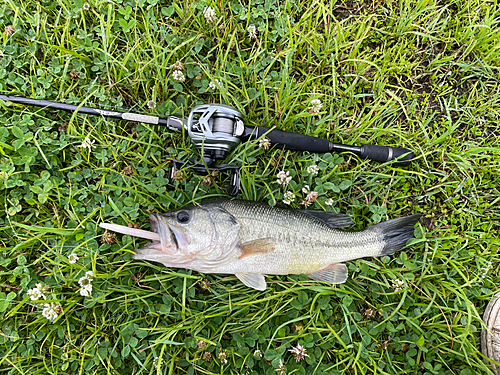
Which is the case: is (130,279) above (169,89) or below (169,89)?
below

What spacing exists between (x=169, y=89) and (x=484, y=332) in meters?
4.20

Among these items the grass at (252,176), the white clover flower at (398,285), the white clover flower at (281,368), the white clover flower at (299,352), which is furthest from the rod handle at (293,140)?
the white clover flower at (281,368)

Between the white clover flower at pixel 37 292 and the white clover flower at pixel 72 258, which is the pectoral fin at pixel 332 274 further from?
the white clover flower at pixel 37 292

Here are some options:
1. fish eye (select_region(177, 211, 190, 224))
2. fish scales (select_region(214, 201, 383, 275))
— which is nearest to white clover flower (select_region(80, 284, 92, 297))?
fish eye (select_region(177, 211, 190, 224))

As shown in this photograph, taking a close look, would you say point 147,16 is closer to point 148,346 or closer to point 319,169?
point 319,169

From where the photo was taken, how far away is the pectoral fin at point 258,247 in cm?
250

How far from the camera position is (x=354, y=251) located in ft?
8.98

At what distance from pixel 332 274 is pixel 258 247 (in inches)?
33.5

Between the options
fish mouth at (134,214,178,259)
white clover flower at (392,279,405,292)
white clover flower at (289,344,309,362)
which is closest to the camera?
fish mouth at (134,214,178,259)

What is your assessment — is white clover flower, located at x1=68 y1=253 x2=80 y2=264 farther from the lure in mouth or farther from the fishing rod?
the fishing rod

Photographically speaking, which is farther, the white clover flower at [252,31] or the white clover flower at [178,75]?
the white clover flower at [252,31]

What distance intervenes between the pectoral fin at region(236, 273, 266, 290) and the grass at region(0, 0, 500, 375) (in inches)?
7.1

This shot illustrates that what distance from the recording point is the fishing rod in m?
2.46

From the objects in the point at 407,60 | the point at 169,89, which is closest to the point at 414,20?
the point at 407,60
